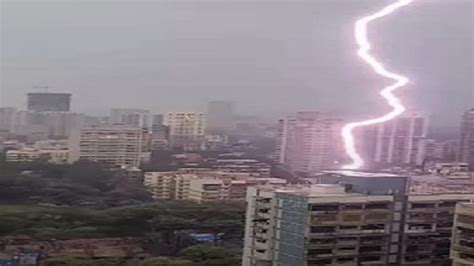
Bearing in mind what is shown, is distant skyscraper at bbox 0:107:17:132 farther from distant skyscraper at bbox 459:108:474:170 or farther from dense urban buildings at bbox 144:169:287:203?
distant skyscraper at bbox 459:108:474:170

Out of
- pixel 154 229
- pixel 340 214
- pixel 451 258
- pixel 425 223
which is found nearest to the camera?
pixel 451 258

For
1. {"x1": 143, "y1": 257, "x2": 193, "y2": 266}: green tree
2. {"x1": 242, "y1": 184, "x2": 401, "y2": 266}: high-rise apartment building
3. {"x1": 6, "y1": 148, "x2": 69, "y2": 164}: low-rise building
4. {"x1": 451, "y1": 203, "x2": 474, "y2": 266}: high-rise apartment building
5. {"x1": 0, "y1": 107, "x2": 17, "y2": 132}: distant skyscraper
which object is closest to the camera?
{"x1": 451, "y1": 203, "x2": 474, "y2": 266}: high-rise apartment building

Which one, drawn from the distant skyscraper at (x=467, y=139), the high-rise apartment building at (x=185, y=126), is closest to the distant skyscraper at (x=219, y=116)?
the high-rise apartment building at (x=185, y=126)

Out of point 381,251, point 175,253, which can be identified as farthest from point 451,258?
point 175,253

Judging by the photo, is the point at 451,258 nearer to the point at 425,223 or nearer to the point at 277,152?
the point at 425,223

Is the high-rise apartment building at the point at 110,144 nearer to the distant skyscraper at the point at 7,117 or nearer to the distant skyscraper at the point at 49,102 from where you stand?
the distant skyscraper at the point at 49,102

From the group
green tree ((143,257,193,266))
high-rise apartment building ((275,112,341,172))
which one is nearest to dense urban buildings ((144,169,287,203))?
high-rise apartment building ((275,112,341,172))
